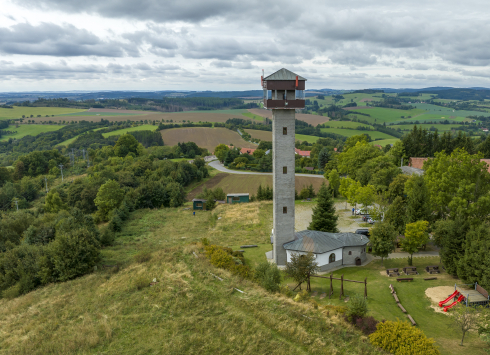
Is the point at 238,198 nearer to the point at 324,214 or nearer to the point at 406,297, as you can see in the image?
the point at 324,214

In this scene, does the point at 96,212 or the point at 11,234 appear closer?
the point at 11,234

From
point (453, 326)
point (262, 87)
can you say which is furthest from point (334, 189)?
point (453, 326)

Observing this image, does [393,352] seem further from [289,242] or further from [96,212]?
[96,212]

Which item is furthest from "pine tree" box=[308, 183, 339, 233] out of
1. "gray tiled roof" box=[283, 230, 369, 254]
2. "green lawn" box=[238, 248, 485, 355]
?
"green lawn" box=[238, 248, 485, 355]

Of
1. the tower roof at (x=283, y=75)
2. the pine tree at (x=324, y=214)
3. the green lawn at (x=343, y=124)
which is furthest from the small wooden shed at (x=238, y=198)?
the green lawn at (x=343, y=124)

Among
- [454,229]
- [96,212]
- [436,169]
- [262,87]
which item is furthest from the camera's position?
[96,212]
